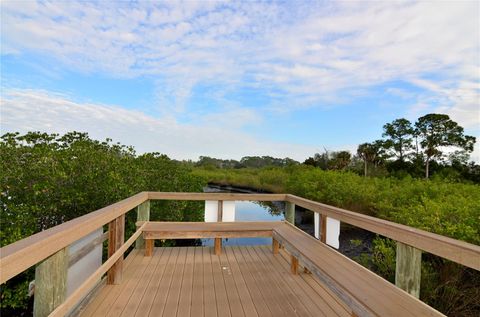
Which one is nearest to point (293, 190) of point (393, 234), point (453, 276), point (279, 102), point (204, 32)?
point (279, 102)

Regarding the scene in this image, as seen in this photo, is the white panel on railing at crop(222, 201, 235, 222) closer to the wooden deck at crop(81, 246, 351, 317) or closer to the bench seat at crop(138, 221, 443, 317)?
the bench seat at crop(138, 221, 443, 317)

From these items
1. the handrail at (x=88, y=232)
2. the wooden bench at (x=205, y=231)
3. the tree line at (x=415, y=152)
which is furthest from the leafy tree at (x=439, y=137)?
the handrail at (x=88, y=232)

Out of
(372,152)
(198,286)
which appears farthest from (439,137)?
(198,286)

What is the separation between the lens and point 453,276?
3.84m

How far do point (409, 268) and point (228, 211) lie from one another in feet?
8.99

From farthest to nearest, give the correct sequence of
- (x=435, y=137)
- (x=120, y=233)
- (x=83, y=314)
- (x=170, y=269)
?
(x=435, y=137), (x=170, y=269), (x=120, y=233), (x=83, y=314)

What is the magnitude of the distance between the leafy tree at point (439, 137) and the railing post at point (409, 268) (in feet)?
97.2

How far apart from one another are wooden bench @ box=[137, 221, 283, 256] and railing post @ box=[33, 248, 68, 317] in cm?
204

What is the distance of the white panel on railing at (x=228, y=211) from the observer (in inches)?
163

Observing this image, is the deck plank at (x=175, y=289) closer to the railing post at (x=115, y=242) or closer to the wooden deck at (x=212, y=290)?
the wooden deck at (x=212, y=290)

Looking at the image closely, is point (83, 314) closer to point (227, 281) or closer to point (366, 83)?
point (227, 281)

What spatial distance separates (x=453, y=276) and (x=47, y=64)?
9.81 meters

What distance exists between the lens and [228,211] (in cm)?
417

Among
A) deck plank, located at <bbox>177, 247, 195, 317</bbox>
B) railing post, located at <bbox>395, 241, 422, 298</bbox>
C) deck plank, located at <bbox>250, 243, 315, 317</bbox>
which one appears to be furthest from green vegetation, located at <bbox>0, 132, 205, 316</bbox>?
railing post, located at <bbox>395, 241, 422, 298</bbox>
